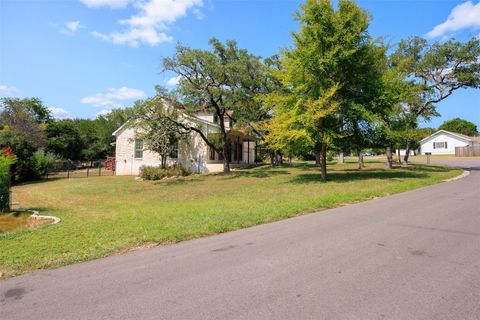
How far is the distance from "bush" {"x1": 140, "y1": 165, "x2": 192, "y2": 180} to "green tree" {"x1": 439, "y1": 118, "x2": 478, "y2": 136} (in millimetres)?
98909

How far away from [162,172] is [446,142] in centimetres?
6309

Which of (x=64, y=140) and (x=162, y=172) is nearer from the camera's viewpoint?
(x=162, y=172)

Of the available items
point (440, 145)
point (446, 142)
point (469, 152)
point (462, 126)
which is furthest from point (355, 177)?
point (462, 126)

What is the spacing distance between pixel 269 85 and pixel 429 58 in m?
12.7

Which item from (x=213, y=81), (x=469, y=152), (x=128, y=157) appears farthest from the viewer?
(x=469, y=152)

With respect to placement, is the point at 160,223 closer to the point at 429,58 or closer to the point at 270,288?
the point at 270,288

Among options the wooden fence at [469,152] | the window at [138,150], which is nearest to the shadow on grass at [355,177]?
the window at [138,150]

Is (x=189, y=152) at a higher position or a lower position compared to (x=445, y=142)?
lower

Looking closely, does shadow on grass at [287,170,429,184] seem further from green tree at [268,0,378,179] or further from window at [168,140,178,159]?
window at [168,140,178,159]

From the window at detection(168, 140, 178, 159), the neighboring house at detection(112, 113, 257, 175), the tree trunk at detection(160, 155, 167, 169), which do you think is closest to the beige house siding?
the neighboring house at detection(112, 113, 257, 175)

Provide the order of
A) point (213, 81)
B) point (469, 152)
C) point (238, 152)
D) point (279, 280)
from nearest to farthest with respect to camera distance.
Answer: point (279, 280) → point (213, 81) → point (238, 152) → point (469, 152)

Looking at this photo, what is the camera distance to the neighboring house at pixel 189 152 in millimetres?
26344

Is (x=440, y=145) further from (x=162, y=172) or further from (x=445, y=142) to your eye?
(x=162, y=172)

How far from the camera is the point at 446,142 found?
63750mm
